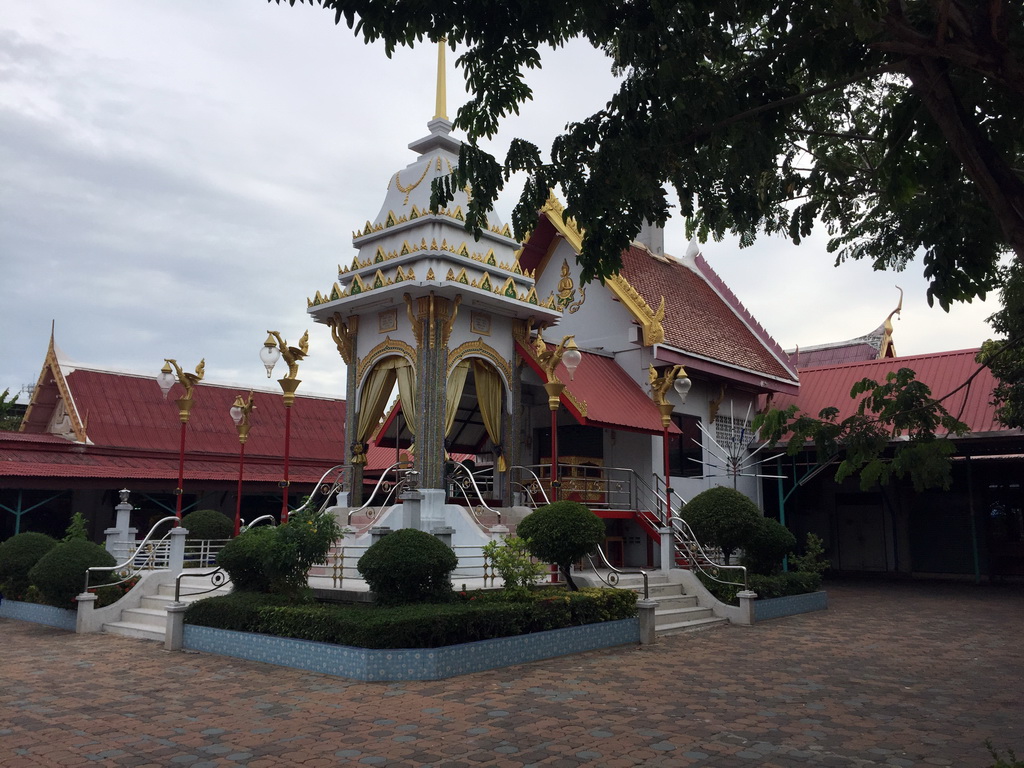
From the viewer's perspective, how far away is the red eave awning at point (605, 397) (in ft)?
50.6

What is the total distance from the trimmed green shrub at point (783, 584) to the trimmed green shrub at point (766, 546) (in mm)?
177

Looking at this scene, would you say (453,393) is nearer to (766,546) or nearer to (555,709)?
(766,546)

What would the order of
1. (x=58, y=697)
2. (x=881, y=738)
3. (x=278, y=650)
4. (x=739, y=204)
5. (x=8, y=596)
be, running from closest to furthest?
(x=881, y=738) < (x=739, y=204) < (x=58, y=697) < (x=278, y=650) < (x=8, y=596)

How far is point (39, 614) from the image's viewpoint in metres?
13.7

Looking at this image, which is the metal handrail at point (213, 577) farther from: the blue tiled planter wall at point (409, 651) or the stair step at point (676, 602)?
the stair step at point (676, 602)

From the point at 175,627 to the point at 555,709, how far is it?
19.4 feet

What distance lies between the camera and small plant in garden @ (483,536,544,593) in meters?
10.7

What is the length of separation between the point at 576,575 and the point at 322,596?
12.6ft

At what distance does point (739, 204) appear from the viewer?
7.39 meters

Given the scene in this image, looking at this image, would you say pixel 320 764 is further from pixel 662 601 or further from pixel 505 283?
pixel 505 283

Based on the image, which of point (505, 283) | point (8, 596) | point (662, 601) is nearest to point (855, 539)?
point (662, 601)

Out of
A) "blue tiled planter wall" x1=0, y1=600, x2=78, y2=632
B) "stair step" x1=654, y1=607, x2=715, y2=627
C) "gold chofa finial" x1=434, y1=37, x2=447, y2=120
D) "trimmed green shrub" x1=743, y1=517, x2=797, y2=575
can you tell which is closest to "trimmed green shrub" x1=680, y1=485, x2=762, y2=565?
"trimmed green shrub" x1=743, y1=517, x2=797, y2=575

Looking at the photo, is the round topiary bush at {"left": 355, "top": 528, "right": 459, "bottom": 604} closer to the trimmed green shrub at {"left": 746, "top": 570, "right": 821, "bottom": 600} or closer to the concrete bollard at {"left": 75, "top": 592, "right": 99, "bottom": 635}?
the concrete bollard at {"left": 75, "top": 592, "right": 99, "bottom": 635}

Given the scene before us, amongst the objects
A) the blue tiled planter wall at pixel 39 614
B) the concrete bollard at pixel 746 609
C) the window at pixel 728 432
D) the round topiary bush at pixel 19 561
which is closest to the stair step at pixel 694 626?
the concrete bollard at pixel 746 609
